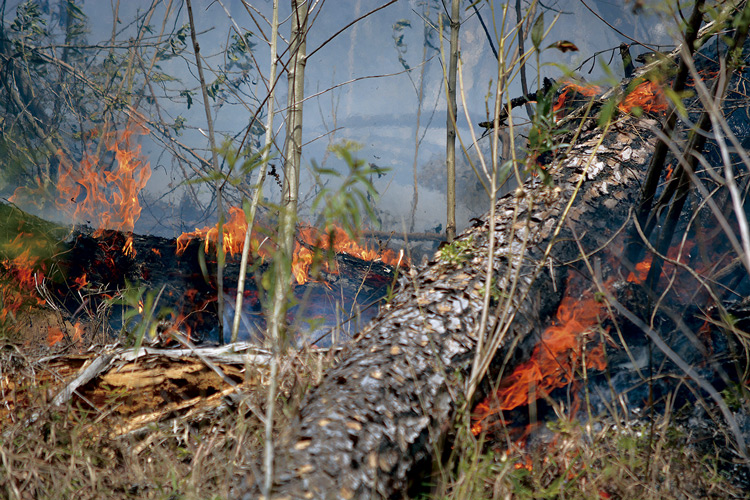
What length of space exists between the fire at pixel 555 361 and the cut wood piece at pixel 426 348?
0.31 feet

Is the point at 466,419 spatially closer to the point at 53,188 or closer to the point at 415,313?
the point at 415,313

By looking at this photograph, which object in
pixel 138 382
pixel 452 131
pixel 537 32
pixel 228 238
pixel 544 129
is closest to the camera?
pixel 537 32

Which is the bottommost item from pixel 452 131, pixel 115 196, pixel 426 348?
pixel 426 348

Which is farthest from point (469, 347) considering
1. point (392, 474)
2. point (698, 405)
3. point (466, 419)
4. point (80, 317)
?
point (80, 317)

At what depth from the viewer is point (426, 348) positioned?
1190mm

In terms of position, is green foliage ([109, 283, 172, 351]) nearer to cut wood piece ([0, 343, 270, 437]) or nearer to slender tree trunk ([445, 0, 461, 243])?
cut wood piece ([0, 343, 270, 437])

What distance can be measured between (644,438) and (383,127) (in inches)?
576

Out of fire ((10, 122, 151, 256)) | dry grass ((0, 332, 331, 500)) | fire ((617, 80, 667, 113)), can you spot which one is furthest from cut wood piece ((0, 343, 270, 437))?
fire ((10, 122, 151, 256))

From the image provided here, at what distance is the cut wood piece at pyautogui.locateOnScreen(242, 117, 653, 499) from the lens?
848 millimetres

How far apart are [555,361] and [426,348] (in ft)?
2.02

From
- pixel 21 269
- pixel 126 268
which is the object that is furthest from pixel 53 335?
pixel 126 268

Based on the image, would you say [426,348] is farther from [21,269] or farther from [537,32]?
[21,269]

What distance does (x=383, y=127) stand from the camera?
14.9 m

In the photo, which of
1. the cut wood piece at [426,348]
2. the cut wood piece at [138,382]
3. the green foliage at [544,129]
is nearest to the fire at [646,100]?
the cut wood piece at [426,348]
